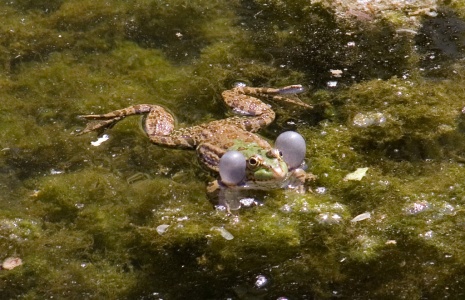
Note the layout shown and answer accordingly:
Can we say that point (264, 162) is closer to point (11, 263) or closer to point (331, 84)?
point (331, 84)

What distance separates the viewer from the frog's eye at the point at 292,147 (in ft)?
12.2

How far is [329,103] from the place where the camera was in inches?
171

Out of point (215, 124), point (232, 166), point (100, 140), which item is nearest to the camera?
point (232, 166)

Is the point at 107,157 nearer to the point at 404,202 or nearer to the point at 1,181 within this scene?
the point at 1,181

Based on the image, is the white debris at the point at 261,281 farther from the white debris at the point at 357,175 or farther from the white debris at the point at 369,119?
the white debris at the point at 369,119

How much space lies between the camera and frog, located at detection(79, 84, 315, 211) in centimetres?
373

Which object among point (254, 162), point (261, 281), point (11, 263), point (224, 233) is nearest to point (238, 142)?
point (254, 162)

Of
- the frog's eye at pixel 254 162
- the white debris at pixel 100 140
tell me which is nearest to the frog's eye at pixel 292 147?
the frog's eye at pixel 254 162

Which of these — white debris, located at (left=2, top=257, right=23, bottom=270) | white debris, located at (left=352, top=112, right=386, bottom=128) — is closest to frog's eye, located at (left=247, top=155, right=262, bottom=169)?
white debris, located at (left=352, top=112, right=386, bottom=128)

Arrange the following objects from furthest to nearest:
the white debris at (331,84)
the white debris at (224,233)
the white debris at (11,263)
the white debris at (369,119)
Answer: the white debris at (331,84), the white debris at (369,119), the white debris at (224,233), the white debris at (11,263)

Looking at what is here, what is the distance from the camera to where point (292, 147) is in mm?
3729

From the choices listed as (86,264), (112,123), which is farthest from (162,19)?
(86,264)

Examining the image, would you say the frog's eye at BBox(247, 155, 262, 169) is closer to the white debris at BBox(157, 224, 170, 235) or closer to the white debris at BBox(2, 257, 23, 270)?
the white debris at BBox(157, 224, 170, 235)

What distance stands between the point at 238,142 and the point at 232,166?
255 millimetres
